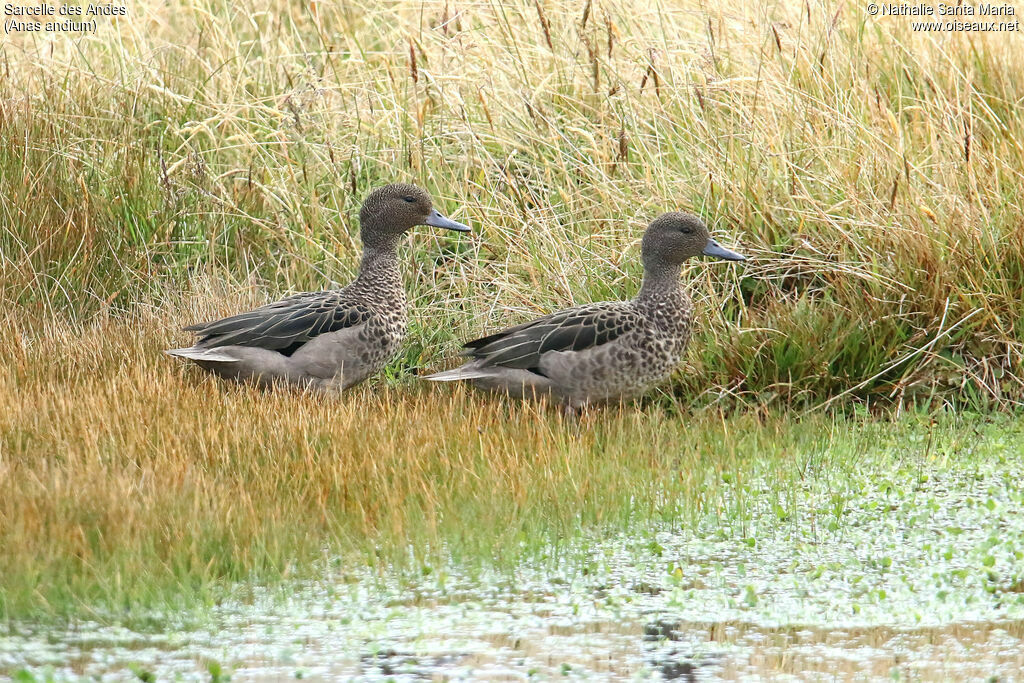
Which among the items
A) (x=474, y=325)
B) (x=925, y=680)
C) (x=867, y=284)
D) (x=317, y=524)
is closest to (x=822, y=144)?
(x=867, y=284)

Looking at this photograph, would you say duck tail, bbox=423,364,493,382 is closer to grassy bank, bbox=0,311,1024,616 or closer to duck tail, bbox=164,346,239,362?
grassy bank, bbox=0,311,1024,616

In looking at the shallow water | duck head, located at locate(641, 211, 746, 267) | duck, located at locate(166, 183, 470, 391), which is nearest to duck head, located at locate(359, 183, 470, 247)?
duck, located at locate(166, 183, 470, 391)

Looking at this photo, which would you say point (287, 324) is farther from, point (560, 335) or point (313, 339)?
point (560, 335)

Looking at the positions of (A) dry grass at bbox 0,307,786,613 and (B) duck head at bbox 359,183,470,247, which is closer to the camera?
(A) dry grass at bbox 0,307,786,613

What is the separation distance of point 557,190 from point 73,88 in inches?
138

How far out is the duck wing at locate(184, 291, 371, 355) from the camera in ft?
21.3

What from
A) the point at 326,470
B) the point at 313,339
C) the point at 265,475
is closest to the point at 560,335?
the point at 313,339

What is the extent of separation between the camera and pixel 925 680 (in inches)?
135

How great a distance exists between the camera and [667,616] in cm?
399

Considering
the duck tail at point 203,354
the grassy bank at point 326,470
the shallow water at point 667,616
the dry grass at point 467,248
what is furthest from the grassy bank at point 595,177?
the shallow water at point 667,616

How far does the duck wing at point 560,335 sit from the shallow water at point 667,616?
1.46 m

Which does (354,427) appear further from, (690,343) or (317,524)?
(690,343)

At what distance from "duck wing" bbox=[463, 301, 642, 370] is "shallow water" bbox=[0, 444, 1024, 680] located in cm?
146

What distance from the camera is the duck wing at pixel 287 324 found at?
6.48 m
